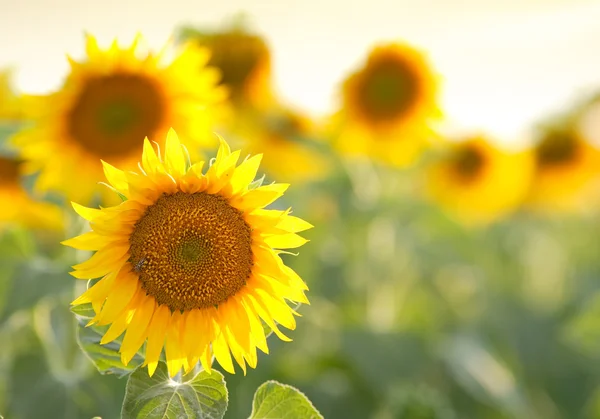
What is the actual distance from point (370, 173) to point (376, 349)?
984 mm

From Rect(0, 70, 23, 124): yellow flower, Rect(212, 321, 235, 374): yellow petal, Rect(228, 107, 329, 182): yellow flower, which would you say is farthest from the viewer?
Rect(228, 107, 329, 182): yellow flower

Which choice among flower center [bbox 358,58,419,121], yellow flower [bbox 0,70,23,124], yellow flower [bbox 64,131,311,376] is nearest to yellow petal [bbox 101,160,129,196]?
yellow flower [bbox 64,131,311,376]

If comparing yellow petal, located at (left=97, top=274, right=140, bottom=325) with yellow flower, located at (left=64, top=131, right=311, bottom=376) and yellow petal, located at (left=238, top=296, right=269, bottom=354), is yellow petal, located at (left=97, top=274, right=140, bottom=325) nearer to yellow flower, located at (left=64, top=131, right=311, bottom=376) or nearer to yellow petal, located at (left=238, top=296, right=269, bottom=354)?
yellow flower, located at (left=64, top=131, right=311, bottom=376)

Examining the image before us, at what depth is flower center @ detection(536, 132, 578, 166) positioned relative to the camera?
199 inches

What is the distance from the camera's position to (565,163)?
5.09 m

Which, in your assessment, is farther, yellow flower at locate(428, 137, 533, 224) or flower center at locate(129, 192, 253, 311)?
yellow flower at locate(428, 137, 533, 224)

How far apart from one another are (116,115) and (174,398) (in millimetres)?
1387

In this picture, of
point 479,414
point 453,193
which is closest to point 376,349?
point 479,414

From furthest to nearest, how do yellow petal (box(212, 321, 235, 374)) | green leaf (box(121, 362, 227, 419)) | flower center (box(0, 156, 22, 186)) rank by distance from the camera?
flower center (box(0, 156, 22, 186)), yellow petal (box(212, 321, 235, 374)), green leaf (box(121, 362, 227, 419))

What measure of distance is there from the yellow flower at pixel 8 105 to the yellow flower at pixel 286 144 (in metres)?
1.13

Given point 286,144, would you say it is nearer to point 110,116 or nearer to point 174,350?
point 110,116

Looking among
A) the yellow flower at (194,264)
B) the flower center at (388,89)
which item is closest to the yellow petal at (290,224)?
the yellow flower at (194,264)

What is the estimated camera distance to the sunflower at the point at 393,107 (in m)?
3.72

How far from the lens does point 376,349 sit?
3.29 metres
